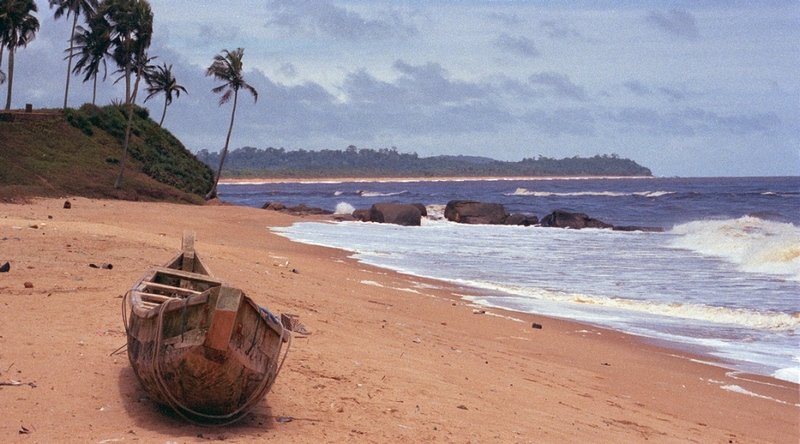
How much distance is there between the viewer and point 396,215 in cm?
4056

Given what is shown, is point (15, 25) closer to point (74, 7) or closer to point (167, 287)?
point (74, 7)

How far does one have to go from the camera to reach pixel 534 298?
638 inches

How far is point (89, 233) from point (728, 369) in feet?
35.0

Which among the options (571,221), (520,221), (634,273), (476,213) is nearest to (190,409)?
(634,273)

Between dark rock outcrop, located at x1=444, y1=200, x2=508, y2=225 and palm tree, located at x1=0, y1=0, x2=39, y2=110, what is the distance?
75.8 ft

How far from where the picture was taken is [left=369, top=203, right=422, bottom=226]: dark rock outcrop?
40250mm

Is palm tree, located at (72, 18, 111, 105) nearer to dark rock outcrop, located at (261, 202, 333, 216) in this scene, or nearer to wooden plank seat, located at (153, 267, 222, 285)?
dark rock outcrop, located at (261, 202, 333, 216)

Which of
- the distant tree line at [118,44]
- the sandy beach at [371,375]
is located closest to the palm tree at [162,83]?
the distant tree line at [118,44]

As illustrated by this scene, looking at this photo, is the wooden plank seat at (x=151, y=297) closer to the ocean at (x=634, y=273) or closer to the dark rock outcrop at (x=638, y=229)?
the ocean at (x=634, y=273)

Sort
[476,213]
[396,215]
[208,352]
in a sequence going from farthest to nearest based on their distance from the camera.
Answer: [476,213], [396,215], [208,352]

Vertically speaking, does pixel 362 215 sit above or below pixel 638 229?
below

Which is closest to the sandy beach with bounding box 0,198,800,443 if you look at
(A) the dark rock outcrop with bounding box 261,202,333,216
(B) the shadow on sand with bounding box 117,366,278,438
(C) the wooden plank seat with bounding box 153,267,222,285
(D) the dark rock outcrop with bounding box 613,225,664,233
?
(B) the shadow on sand with bounding box 117,366,278,438

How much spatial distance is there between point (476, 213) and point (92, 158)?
1844 centimetres

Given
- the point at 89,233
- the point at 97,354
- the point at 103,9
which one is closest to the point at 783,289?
the point at 89,233
